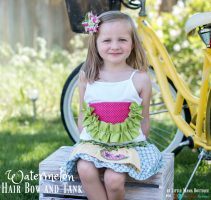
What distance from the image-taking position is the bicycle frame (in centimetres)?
268

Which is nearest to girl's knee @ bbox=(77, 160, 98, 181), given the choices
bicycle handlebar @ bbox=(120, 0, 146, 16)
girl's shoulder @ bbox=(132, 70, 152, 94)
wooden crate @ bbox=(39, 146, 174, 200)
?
wooden crate @ bbox=(39, 146, 174, 200)

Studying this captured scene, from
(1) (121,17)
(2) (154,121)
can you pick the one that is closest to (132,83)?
(1) (121,17)

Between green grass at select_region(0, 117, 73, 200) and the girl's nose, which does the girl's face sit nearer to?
the girl's nose

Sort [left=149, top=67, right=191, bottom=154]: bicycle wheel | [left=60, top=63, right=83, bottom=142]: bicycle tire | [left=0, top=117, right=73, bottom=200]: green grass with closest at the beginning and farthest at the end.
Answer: [left=0, top=117, right=73, bottom=200]: green grass → [left=149, top=67, right=191, bottom=154]: bicycle wheel → [left=60, top=63, right=83, bottom=142]: bicycle tire

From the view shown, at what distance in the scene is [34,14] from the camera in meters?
6.70

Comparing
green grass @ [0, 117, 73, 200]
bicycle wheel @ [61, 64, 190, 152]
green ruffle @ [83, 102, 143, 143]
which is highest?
green ruffle @ [83, 102, 143, 143]

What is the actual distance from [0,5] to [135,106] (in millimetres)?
4464

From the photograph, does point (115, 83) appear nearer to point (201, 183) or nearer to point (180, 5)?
point (201, 183)

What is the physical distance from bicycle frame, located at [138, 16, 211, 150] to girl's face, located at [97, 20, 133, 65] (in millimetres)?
475

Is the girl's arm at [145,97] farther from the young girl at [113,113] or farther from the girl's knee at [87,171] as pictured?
the girl's knee at [87,171]

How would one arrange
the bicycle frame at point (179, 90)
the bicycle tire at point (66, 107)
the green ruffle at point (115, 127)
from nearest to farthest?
the green ruffle at point (115, 127) → the bicycle frame at point (179, 90) → the bicycle tire at point (66, 107)

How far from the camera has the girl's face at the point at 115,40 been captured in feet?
7.72

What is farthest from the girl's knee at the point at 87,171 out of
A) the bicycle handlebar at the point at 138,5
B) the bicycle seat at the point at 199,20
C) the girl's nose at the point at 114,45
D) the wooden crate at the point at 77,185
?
the bicycle handlebar at the point at 138,5

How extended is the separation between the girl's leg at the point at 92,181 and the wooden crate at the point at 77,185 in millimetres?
99
